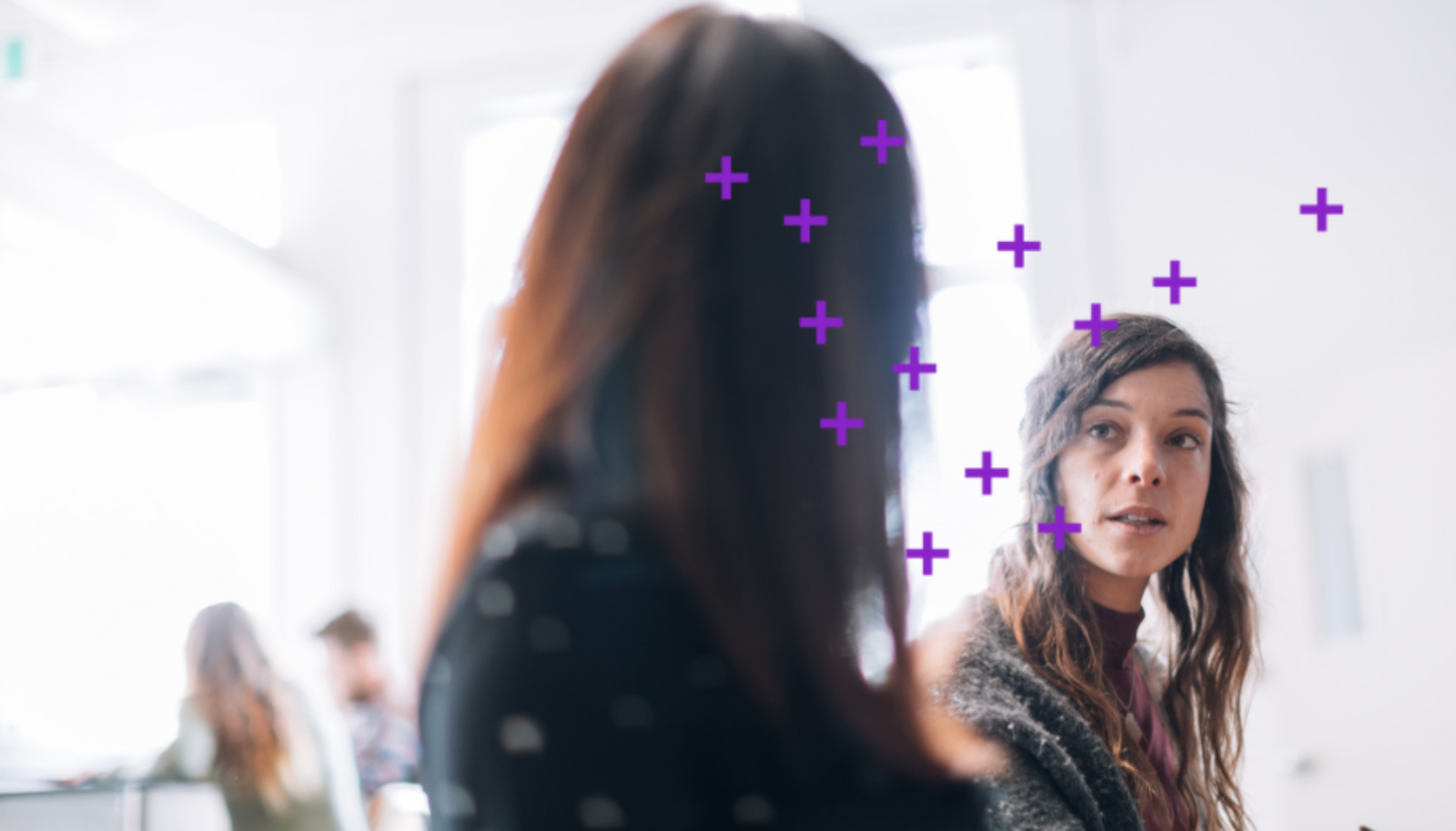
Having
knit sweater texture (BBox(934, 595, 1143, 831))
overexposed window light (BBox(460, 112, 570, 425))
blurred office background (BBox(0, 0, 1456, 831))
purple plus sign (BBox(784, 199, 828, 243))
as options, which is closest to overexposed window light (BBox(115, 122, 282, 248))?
blurred office background (BBox(0, 0, 1456, 831))

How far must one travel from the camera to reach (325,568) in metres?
2.90

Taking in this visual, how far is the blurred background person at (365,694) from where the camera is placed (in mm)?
2408

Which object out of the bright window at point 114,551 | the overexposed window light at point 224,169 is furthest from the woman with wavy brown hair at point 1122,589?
the overexposed window light at point 224,169

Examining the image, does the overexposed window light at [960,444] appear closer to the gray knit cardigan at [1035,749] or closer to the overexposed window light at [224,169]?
the gray knit cardigan at [1035,749]

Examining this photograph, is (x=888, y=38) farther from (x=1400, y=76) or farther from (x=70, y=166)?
(x=70, y=166)

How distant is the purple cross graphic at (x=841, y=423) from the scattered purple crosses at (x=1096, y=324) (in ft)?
1.24

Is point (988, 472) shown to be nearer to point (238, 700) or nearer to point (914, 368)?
point (914, 368)

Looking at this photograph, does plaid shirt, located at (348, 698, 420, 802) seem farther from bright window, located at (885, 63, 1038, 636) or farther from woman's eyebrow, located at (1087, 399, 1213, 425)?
woman's eyebrow, located at (1087, 399, 1213, 425)

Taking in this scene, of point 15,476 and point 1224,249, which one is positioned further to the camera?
point 15,476

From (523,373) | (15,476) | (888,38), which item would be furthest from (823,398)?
(15,476)

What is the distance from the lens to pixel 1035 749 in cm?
58

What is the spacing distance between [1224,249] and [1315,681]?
75cm

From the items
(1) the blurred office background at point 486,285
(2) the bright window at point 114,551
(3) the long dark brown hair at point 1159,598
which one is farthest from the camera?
(2) the bright window at point 114,551

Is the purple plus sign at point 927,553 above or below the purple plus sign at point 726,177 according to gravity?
below
